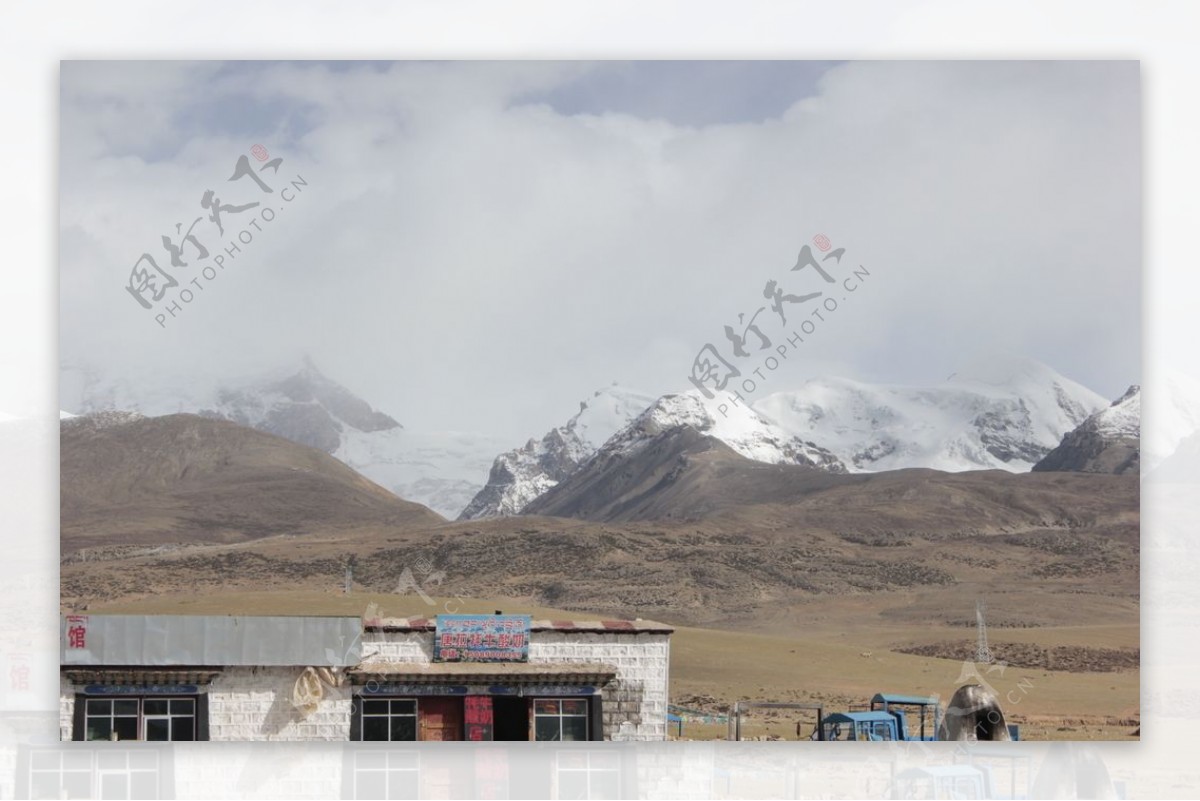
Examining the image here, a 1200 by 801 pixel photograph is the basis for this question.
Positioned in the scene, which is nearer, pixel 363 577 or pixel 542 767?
pixel 542 767

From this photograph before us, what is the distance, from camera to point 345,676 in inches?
855

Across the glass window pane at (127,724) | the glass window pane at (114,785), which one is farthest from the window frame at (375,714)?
the glass window pane at (114,785)

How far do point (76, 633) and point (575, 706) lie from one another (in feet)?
23.1

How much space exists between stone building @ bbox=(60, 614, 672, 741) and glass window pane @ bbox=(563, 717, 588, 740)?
0.01 metres

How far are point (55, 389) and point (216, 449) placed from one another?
104 ft

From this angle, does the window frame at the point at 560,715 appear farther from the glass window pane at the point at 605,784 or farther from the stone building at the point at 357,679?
the glass window pane at the point at 605,784

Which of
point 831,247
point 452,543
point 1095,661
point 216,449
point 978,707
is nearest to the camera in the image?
point 978,707

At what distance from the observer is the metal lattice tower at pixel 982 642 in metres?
52.6

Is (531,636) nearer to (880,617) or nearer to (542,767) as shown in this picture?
(542,767)

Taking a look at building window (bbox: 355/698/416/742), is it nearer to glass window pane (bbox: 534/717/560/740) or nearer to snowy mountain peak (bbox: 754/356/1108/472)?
glass window pane (bbox: 534/717/560/740)

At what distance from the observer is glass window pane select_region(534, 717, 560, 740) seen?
22016 millimetres

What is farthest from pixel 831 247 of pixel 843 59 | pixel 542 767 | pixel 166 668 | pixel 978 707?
pixel 166 668

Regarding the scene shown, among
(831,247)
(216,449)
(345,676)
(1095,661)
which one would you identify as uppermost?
(831,247)

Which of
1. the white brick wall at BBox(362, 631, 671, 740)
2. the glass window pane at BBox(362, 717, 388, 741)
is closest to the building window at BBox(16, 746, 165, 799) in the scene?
the glass window pane at BBox(362, 717, 388, 741)
